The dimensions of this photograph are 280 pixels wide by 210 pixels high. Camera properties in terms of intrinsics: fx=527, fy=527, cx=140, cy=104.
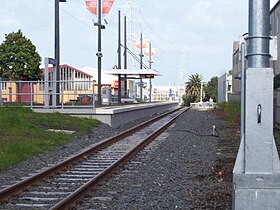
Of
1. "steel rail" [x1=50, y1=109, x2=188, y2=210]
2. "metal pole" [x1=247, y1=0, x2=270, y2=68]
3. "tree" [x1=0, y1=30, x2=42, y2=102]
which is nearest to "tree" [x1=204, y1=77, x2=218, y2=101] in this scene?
"tree" [x1=0, y1=30, x2=42, y2=102]

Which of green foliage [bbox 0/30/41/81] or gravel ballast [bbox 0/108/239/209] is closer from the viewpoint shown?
gravel ballast [bbox 0/108/239/209]

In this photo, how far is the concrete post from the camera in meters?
5.66

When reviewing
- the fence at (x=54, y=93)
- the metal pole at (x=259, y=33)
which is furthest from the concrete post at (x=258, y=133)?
the fence at (x=54, y=93)

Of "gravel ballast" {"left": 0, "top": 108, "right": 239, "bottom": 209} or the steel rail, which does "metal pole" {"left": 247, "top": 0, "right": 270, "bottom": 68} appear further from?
the steel rail

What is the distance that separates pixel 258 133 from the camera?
5.68 m

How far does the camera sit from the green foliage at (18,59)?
2025 inches

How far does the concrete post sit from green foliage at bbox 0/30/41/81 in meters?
47.1

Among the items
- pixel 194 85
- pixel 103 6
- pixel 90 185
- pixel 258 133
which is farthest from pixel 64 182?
pixel 194 85

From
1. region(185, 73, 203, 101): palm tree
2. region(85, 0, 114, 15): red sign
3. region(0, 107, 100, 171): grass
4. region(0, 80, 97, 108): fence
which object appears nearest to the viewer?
region(0, 107, 100, 171): grass

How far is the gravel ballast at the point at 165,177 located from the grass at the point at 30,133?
410 millimetres

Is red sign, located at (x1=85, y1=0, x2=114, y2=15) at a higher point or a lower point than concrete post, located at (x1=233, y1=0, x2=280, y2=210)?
higher

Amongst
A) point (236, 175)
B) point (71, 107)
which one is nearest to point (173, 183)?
point (236, 175)

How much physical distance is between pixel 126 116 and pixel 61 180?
68.2ft

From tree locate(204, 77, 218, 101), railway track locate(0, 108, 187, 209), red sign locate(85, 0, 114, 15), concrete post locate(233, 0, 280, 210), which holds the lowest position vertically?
railway track locate(0, 108, 187, 209)
